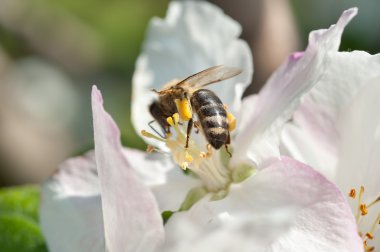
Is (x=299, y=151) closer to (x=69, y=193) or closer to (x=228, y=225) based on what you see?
(x=69, y=193)

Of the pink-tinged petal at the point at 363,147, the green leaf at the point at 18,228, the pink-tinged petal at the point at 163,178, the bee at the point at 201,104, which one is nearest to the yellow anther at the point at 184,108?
the bee at the point at 201,104

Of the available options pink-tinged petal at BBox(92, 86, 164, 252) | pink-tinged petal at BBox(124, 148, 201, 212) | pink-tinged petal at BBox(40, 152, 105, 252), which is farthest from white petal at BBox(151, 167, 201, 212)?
pink-tinged petal at BBox(92, 86, 164, 252)

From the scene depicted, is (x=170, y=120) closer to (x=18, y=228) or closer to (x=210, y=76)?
(x=210, y=76)

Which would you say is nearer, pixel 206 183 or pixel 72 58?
pixel 206 183

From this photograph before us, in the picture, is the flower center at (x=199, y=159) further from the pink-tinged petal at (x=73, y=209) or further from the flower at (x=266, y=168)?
the pink-tinged petal at (x=73, y=209)

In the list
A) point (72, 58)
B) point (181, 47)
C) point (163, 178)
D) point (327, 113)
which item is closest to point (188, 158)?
point (163, 178)

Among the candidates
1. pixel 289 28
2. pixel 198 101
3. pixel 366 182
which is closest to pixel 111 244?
pixel 198 101

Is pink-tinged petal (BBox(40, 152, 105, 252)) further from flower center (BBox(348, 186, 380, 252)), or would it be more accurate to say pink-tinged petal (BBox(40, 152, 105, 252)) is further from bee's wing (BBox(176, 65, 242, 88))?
flower center (BBox(348, 186, 380, 252))
